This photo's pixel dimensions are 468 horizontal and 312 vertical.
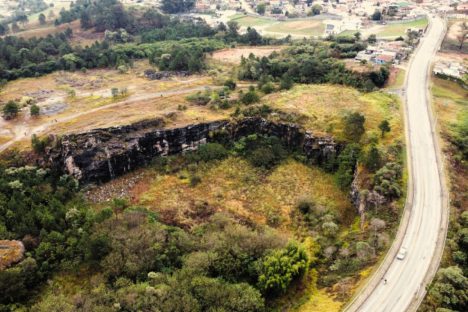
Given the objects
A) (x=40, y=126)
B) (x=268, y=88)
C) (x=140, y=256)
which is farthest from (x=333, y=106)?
(x=40, y=126)

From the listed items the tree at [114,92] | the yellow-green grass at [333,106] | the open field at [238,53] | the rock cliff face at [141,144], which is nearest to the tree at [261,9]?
the open field at [238,53]

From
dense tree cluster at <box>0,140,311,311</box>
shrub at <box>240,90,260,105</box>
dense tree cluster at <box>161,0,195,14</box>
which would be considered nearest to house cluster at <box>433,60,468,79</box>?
shrub at <box>240,90,260,105</box>

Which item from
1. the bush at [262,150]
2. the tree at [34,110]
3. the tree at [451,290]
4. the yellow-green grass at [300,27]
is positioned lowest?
the tree at [451,290]

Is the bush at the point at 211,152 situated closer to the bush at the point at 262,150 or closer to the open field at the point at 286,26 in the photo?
the bush at the point at 262,150

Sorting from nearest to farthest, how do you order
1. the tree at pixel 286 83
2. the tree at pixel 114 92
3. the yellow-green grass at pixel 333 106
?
the yellow-green grass at pixel 333 106 < the tree at pixel 114 92 < the tree at pixel 286 83

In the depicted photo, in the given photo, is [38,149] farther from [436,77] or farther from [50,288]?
[436,77]

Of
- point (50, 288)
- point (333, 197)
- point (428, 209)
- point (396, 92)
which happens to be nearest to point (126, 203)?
point (50, 288)

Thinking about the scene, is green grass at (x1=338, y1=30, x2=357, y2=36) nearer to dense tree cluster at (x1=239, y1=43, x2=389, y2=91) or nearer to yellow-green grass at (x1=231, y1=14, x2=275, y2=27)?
yellow-green grass at (x1=231, y1=14, x2=275, y2=27)
